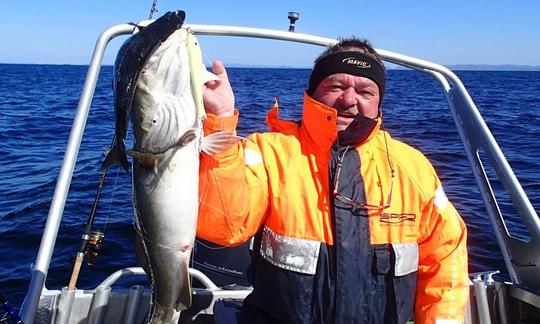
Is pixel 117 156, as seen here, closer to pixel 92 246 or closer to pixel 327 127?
pixel 327 127

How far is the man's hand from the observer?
7.46ft

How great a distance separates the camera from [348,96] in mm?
2934

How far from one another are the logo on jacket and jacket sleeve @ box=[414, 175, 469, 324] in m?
0.12

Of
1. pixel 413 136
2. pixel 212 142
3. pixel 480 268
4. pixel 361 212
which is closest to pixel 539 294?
pixel 361 212

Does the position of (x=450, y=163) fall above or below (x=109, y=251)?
above

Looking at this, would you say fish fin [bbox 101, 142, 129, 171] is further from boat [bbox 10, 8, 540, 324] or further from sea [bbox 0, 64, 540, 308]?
boat [bbox 10, 8, 540, 324]

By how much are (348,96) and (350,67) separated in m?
0.17

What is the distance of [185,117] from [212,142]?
0.27m

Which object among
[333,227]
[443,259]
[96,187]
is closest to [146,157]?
[333,227]

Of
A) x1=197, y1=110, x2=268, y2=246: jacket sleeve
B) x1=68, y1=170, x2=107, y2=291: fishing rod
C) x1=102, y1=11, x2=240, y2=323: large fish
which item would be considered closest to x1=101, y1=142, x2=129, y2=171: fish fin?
x1=102, y1=11, x2=240, y2=323: large fish

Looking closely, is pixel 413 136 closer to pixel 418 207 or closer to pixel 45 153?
pixel 45 153

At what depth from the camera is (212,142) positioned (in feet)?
7.32

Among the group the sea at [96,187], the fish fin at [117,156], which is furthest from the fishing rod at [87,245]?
the fish fin at [117,156]

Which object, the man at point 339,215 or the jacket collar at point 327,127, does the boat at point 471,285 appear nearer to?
the man at point 339,215
